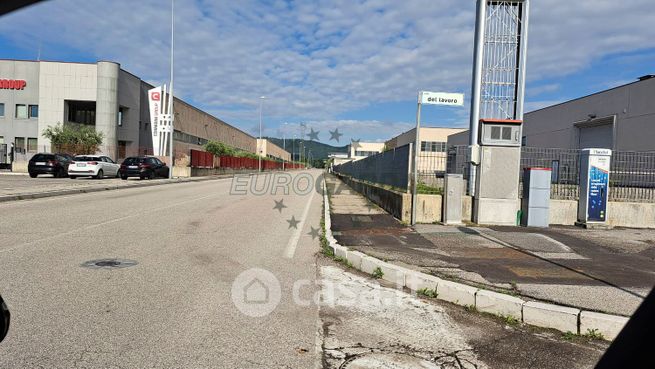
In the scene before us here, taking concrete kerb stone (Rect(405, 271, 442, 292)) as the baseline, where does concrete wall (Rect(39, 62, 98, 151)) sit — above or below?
above

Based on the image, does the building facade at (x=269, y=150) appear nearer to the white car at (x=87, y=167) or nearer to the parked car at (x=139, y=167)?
the parked car at (x=139, y=167)

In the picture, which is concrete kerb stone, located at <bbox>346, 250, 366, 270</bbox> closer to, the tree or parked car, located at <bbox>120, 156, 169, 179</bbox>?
parked car, located at <bbox>120, 156, 169, 179</bbox>

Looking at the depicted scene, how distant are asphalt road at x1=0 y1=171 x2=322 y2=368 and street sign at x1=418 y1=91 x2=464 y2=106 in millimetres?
4339

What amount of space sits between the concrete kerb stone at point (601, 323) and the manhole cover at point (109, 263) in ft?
19.3

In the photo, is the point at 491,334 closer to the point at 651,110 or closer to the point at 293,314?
the point at 293,314

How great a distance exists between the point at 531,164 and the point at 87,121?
176 feet

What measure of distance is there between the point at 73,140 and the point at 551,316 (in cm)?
4960

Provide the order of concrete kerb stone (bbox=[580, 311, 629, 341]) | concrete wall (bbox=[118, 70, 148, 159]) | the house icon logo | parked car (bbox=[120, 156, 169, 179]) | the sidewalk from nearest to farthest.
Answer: concrete kerb stone (bbox=[580, 311, 629, 341]) < the house icon logo < the sidewalk < parked car (bbox=[120, 156, 169, 179]) < concrete wall (bbox=[118, 70, 148, 159])

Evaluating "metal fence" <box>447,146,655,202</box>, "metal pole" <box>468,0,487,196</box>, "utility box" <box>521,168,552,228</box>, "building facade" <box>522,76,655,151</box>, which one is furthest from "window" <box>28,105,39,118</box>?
"utility box" <box>521,168,552,228</box>

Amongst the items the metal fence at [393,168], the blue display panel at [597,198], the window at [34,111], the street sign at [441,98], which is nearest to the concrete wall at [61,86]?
the window at [34,111]

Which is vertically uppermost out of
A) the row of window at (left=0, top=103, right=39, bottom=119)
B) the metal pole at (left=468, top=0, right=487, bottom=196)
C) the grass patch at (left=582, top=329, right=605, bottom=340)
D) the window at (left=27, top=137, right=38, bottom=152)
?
the row of window at (left=0, top=103, right=39, bottom=119)

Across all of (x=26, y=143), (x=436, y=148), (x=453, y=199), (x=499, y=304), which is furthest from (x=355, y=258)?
(x=26, y=143)

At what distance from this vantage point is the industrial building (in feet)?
93.9

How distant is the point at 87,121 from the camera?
184 ft
